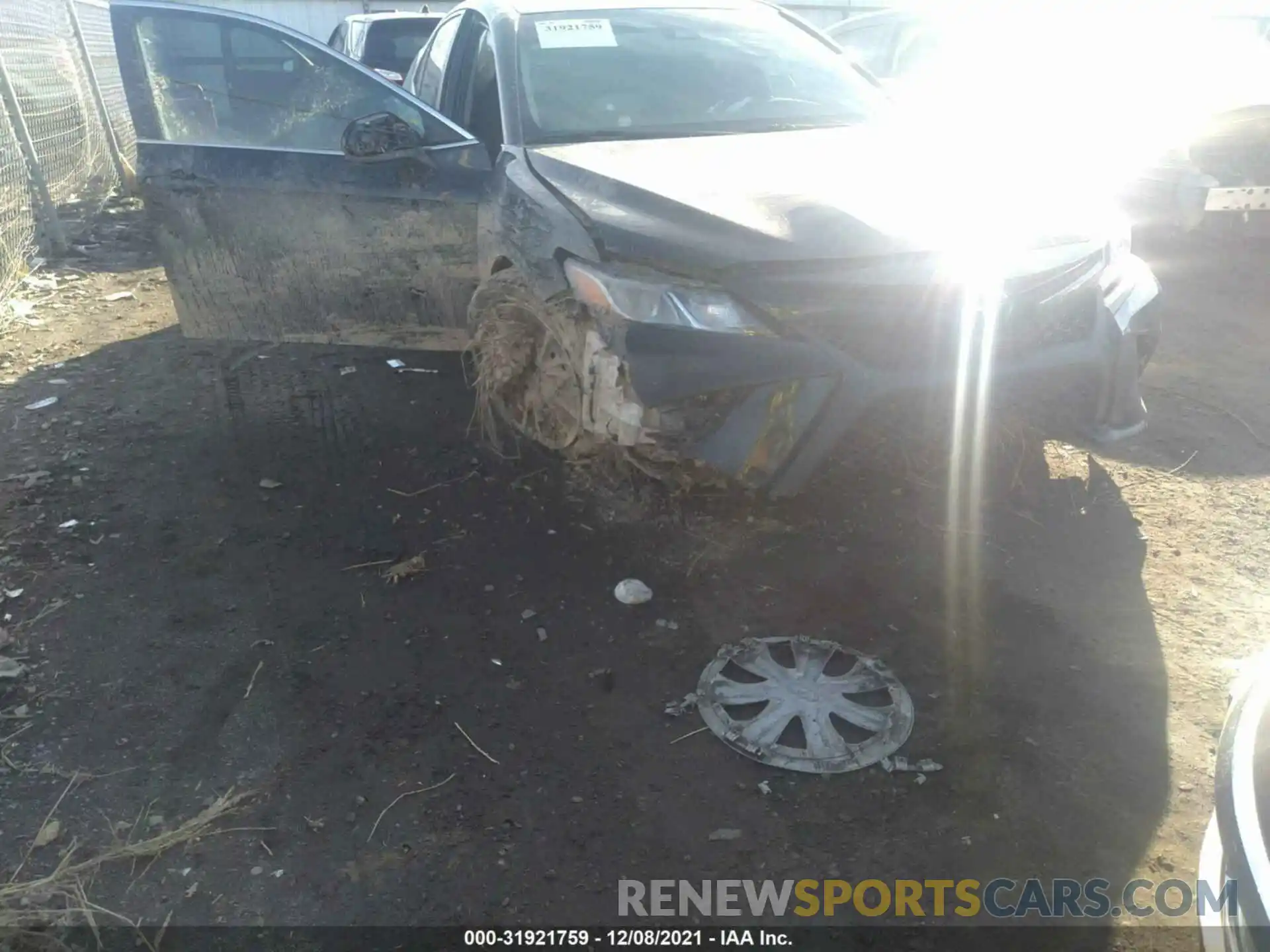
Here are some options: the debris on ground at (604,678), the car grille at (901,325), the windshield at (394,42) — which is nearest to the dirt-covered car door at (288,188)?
the car grille at (901,325)

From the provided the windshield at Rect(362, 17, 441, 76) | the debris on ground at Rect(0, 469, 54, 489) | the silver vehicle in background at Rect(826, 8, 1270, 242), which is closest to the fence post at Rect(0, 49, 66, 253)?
the windshield at Rect(362, 17, 441, 76)

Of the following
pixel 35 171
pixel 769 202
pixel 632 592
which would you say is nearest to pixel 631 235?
pixel 769 202

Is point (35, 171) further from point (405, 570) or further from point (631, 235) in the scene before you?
point (631, 235)

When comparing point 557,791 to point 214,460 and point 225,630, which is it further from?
point 214,460

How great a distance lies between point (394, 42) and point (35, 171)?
3.20 metres

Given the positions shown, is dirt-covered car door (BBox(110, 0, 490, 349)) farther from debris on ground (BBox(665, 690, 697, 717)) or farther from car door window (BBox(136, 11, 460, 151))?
debris on ground (BBox(665, 690, 697, 717))

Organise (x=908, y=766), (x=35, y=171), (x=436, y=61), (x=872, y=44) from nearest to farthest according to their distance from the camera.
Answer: (x=908, y=766)
(x=436, y=61)
(x=35, y=171)
(x=872, y=44)

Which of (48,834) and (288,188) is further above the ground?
(288,188)

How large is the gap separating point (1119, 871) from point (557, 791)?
1284mm

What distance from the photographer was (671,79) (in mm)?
3662

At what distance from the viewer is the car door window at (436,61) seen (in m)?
4.32

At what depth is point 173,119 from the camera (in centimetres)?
364

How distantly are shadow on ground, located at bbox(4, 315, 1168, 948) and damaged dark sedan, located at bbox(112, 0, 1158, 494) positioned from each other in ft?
1.56

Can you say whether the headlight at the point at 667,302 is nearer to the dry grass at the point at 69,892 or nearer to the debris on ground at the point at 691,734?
the debris on ground at the point at 691,734
